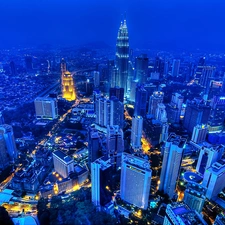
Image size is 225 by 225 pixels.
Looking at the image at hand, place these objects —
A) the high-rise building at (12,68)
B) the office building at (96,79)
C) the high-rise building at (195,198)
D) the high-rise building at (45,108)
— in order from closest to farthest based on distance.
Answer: the high-rise building at (195,198)
the high-rise building at (45,108)
the office building at (96,79)
the high-rise building at (12,68)

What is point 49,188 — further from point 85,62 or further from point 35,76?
point 85,62

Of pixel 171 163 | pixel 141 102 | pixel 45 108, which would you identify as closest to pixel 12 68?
pixel 45 108

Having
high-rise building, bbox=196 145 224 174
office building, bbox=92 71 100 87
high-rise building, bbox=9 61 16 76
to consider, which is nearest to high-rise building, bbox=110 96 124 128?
high-rise building, bbox=196 145 224 174

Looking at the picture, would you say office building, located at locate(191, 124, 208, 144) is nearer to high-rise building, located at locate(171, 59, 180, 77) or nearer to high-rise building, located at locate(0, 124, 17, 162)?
high-rise building, located at locate(0, 124, 17, 162)

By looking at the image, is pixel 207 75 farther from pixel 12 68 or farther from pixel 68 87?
pixel 12 68

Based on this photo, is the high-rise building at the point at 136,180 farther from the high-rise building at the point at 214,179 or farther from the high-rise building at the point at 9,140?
the high-rise building at the point at 9,140

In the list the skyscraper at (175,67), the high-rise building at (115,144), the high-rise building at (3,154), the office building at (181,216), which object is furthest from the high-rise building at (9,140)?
the skyscraper at (175,67)

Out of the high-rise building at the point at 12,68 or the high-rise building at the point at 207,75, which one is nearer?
the high-rise building at the point at 207,75
